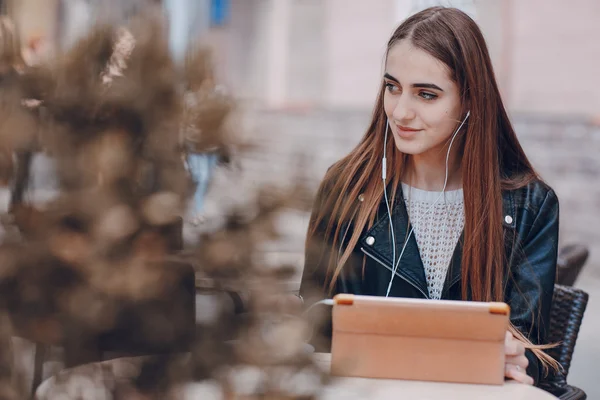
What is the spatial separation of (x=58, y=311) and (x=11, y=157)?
0.11 m

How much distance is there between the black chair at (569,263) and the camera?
2.74 metres

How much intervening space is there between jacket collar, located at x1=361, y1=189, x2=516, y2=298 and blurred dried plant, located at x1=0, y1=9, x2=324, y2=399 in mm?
1561

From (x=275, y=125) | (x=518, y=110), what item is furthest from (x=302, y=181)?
(x=518, y=110)

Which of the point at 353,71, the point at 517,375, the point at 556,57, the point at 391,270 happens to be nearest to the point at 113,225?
the point at 517,375

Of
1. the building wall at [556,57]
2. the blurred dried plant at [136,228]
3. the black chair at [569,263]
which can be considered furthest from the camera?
the building wall at [556,57]

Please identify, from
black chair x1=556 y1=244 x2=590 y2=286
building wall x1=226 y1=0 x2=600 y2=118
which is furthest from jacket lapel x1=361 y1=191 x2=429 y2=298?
building wall x1=226 y1=0 x2=600 y2=118

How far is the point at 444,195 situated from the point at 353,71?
9419 millimetres

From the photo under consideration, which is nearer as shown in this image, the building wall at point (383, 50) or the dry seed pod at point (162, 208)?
the dry seed pod at point (162, 208)

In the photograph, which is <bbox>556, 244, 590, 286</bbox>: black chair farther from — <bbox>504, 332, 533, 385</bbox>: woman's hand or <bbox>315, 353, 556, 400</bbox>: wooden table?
<bbox>315, 353, 556, 400</bbox>: wooden table

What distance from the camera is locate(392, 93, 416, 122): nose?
6.49ft

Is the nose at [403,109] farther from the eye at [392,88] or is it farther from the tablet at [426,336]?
the tablet at [426,336]

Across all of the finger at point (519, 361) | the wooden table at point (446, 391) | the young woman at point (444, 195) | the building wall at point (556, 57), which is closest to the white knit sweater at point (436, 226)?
the young woman at point (444, 195)

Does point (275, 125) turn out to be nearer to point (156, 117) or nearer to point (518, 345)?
point (156, 117)

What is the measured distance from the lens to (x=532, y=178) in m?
2.18
